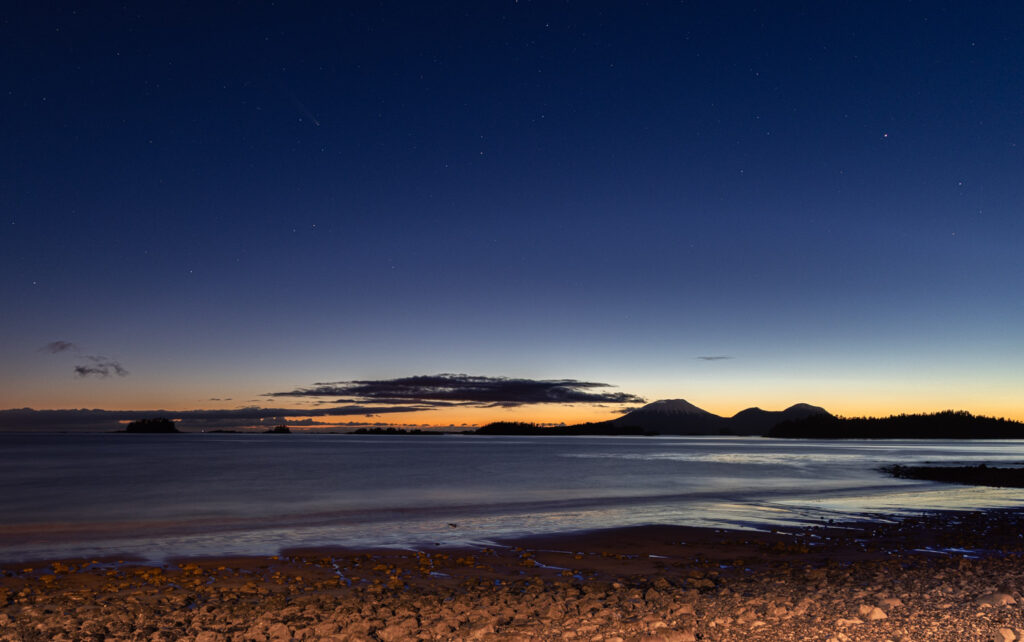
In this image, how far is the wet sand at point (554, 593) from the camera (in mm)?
8180

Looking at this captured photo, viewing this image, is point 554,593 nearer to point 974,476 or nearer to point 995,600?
point 995,600

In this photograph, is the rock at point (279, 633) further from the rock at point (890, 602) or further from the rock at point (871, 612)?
the rock at point (890, 602)

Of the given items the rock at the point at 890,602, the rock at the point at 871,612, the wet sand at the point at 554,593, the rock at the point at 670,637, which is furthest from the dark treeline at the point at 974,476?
the rock at the point at 670,637

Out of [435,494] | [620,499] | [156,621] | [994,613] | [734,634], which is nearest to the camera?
[734,634]

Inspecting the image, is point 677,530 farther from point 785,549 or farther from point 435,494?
point 435,494

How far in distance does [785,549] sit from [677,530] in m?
4.39

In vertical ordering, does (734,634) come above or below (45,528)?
above

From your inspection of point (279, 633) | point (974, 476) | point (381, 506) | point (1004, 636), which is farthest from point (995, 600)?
point (974, 476)

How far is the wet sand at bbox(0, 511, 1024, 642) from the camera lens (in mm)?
8180

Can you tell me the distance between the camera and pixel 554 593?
34.3 feet

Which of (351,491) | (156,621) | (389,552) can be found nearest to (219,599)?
(156,621)

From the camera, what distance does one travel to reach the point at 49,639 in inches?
319

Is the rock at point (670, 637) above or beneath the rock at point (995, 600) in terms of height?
beneath

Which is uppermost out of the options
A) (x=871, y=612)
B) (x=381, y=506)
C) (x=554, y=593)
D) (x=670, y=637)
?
(x=871, y=612)
